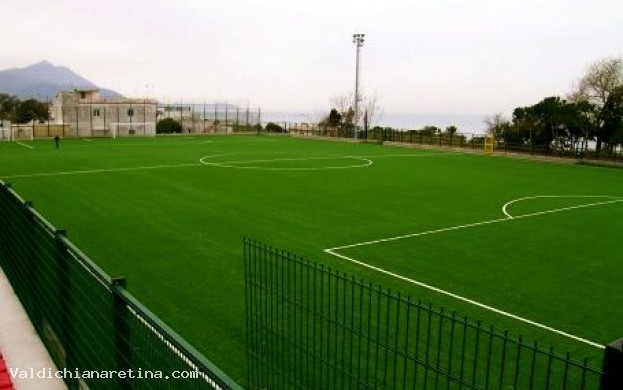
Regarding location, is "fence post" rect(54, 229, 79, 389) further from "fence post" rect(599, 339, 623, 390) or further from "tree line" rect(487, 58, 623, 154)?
"tree line" rect(487, 58, 623, 154)

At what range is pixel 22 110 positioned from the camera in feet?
312

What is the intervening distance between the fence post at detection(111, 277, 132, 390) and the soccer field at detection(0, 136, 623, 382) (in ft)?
8.77

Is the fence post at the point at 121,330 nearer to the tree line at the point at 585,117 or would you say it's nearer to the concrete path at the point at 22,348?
the concrete path at the point at 22,348

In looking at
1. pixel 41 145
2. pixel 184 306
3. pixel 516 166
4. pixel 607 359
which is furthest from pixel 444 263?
pixel 41 145

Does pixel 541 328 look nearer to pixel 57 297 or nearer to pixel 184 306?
pixel 184 306

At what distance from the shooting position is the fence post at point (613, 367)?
244 centimetres

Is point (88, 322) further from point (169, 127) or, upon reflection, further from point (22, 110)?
point (22, 110)

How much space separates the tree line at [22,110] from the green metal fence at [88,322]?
304ft

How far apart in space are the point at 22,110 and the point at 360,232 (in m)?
95.4

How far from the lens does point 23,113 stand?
94.2 meters

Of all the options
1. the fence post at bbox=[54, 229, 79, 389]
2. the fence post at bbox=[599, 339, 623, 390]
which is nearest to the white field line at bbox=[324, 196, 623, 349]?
the fence post at bbox=[599, 339, 623, 390]

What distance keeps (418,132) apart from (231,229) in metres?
35.6

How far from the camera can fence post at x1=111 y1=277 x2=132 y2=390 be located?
12.0ft

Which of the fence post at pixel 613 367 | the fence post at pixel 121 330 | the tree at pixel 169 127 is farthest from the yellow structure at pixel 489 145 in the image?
the tree at pixel 169 127
